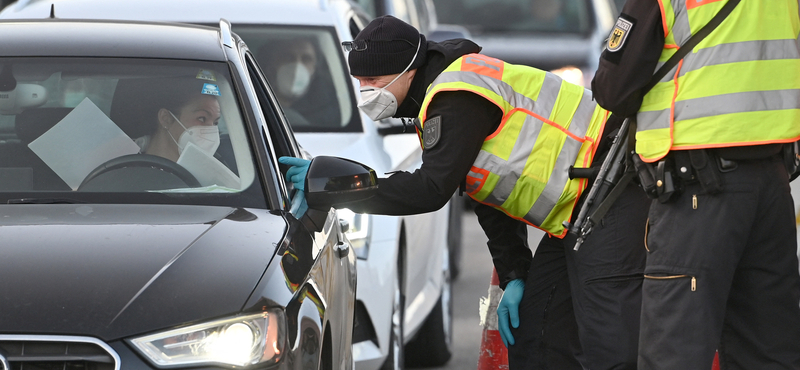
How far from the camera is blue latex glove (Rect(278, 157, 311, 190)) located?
3.97 metres

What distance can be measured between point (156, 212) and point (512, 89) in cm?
116

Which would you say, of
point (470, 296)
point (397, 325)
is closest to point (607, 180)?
point (397, 325)

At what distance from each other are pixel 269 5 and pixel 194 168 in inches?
129

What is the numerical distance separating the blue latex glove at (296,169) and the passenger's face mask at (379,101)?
28 cm

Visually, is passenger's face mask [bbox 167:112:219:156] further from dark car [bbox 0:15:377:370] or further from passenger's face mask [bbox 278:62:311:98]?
passenger's face mask [bbox 278:62:311:98]

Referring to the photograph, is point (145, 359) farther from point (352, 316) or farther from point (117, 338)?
point (352, 316)

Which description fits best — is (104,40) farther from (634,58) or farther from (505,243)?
(634,58)

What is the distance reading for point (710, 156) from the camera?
11.3ft

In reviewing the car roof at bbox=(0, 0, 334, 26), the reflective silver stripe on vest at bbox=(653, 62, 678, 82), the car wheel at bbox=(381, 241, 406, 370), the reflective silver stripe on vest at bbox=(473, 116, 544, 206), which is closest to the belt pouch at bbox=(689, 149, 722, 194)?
the reflective silver stripe on vest at bbox=(653, 62, 678, 82)

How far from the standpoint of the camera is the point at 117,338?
2703mm

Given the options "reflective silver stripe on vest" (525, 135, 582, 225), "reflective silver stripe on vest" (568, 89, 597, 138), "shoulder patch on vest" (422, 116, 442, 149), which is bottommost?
"reflective silver stripe on vest" (525, 135, 582, 225)

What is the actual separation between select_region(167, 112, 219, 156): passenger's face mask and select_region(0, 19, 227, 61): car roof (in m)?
0.28

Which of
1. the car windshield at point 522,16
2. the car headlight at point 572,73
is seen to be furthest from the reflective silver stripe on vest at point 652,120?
the car windshield at point 522,16

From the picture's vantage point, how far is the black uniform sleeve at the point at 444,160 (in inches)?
150
